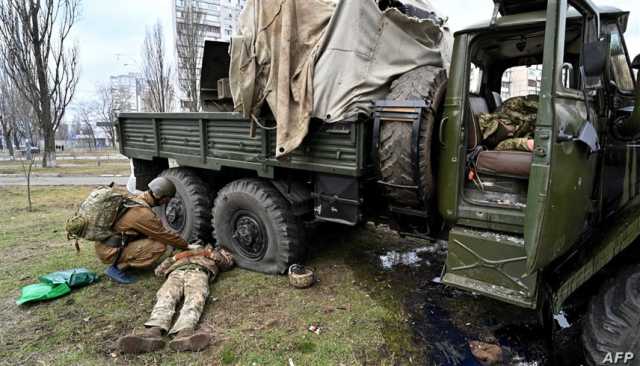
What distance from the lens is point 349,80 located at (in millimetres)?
3348

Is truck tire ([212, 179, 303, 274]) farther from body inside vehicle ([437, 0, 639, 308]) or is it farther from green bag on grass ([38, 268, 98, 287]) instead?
body inside vehicle ([437, 0, 639, 308])

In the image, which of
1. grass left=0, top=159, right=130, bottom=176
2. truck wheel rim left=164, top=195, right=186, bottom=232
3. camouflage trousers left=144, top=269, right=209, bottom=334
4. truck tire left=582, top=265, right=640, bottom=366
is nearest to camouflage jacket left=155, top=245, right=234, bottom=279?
camouflage trousers left=144, top=269, right=209, bottom=334

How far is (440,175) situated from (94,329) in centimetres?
305

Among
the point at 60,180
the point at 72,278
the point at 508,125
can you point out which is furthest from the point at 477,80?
the point at 60,180

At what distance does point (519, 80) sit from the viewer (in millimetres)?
3961

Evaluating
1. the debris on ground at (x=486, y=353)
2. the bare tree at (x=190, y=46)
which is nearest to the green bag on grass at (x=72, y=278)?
the debris on ground at (x=486, y=353)

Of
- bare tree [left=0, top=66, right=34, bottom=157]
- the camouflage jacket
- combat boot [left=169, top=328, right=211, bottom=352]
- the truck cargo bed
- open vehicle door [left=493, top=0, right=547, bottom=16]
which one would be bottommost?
combat boot [left=169, top=328, right=211, bottom=352]

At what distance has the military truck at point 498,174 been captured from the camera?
2314 mm

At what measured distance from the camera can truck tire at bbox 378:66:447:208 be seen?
3.10 metres

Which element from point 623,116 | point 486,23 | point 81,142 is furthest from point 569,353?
point 81,142

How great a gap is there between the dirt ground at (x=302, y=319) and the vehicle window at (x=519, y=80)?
1996mm

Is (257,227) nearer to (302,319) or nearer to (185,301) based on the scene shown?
(185,301)

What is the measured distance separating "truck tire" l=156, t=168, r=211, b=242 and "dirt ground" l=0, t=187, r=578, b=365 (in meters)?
0.87

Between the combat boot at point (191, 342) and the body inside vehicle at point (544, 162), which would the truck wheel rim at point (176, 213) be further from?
the body inside vehicle at point (544, 162)
